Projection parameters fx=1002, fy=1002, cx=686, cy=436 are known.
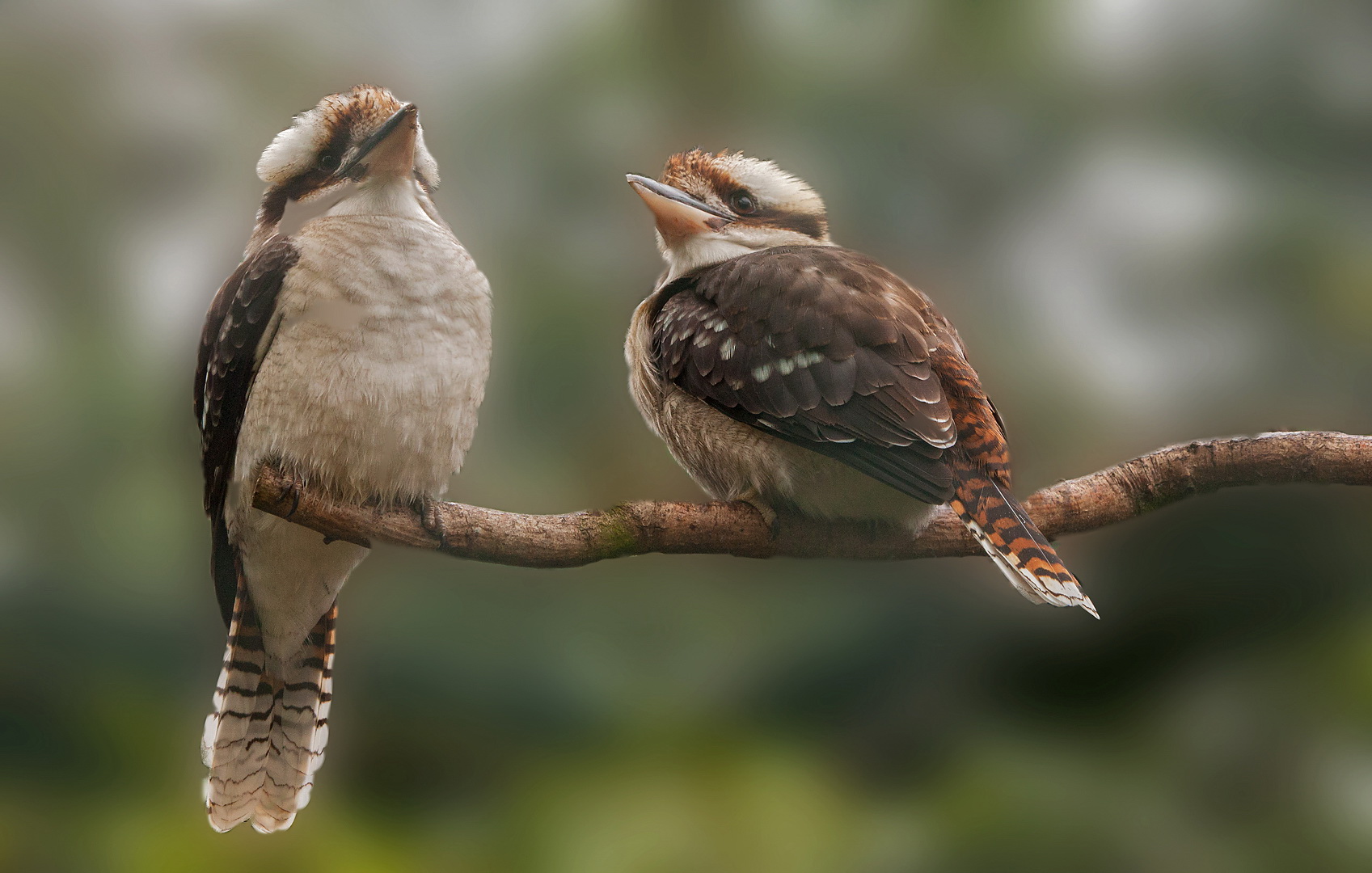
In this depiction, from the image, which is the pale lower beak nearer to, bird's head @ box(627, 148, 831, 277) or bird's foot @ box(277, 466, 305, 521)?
bird's head @ box(627, 148, 831, 277)

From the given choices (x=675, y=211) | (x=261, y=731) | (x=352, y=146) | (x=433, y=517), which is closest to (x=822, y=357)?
(x=675, y=211)

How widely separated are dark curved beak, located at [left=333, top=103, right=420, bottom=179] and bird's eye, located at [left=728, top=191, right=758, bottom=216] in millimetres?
518

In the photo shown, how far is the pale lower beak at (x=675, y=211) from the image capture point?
1437 mm

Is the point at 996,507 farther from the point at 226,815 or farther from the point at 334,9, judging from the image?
the point at 334,9

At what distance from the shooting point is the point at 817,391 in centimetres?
117

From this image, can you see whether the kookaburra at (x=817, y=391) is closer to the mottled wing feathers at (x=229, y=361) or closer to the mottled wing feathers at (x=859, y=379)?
the mottled wing feathers at (x=859, y=379)

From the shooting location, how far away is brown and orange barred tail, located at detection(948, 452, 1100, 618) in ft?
3.34

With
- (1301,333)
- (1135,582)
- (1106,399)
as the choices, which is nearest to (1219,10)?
(1301,333)

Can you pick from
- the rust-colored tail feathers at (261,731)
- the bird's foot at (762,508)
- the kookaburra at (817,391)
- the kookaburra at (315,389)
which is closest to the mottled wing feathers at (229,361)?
the kookaburra at (315,389)

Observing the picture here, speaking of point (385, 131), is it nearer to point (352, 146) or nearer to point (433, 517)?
point (352, 146)

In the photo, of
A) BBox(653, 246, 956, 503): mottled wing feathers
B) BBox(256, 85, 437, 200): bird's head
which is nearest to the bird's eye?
BBox(653, 246, 956, 503): mottled wing feathers

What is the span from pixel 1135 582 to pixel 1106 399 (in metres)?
0.28

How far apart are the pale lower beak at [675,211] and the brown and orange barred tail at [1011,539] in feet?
1.77

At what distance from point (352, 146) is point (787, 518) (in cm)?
70
